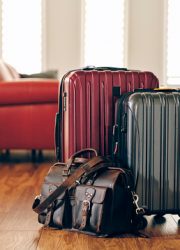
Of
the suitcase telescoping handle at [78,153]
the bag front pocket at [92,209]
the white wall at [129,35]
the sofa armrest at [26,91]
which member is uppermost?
the white wall at [129,35]

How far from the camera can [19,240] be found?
2031mm

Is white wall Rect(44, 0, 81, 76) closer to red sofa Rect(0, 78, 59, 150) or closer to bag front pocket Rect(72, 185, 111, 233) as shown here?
red sofa Rect(0, 78, 59, 150)

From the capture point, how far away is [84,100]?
2.46 m

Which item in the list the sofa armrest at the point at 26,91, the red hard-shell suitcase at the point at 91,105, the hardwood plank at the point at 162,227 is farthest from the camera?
the sofa armrest at the point at 26,91

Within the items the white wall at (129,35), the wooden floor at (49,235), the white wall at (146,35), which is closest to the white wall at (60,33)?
the white wall at (129,35)

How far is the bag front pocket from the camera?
2014mm

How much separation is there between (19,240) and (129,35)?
6751 mm

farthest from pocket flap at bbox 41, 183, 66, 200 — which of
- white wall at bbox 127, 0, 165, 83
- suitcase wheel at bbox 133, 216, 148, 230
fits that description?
white wall at bbox 127, 0, 165, 83

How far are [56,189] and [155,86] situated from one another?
737 millimetres

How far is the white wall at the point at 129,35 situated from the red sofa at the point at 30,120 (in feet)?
14.1

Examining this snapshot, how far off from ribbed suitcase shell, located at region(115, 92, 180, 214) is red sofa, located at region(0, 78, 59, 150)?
1978 mm

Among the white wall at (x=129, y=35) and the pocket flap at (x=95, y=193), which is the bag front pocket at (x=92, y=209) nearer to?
the pocket flap at (x=95, y=193)

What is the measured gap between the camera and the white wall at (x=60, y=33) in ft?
27.7

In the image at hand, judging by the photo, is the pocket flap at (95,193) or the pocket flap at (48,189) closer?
the pocket flap at (95,193)
